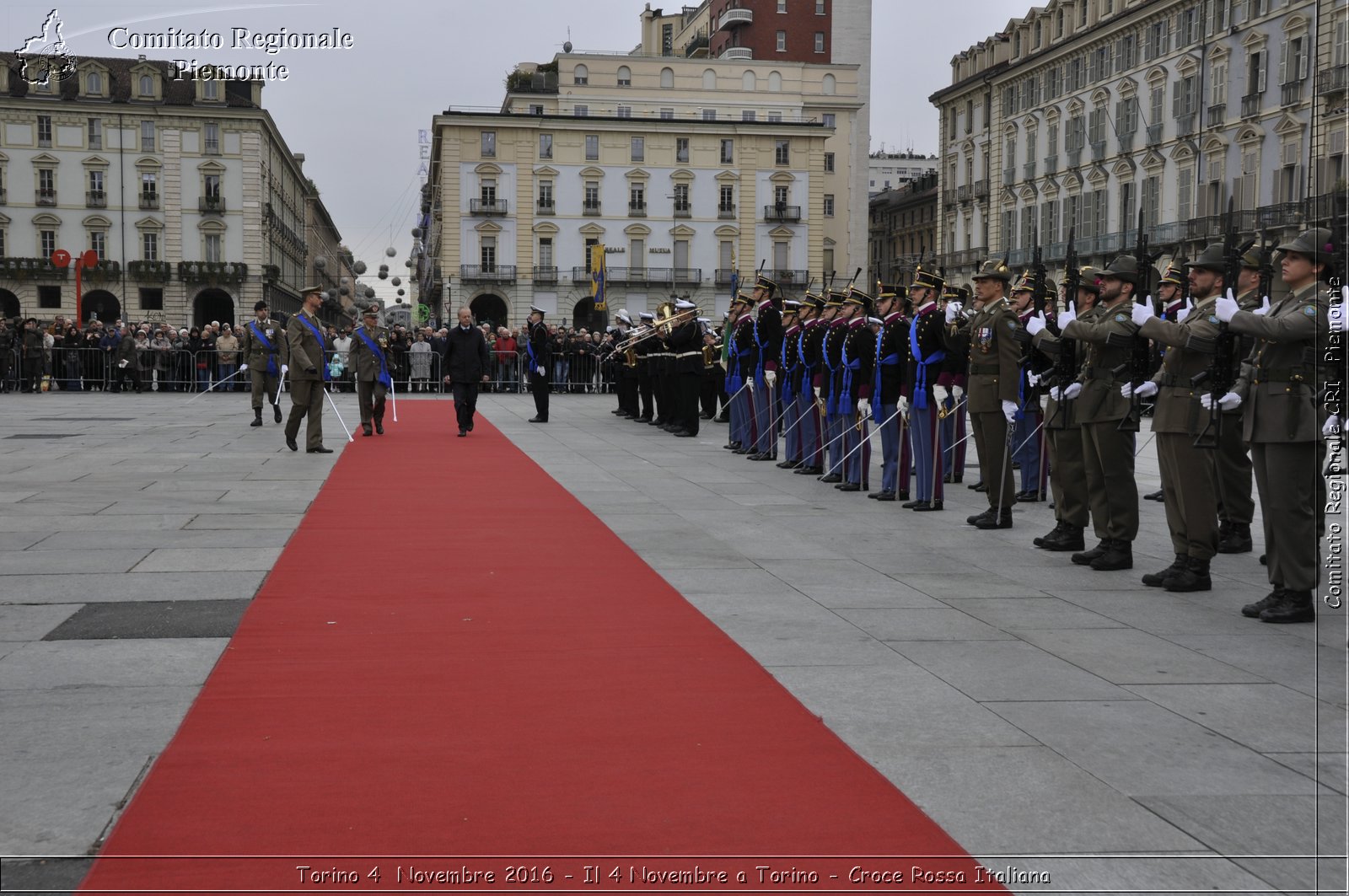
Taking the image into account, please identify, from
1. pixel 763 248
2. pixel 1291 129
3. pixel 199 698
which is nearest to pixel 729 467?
pixel 199 698

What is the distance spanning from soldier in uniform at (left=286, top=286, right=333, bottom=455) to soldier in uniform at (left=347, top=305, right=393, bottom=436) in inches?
87.8

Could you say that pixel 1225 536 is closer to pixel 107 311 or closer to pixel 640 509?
pixel 640 509

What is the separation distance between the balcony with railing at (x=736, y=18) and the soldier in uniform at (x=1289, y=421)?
93.5 metres

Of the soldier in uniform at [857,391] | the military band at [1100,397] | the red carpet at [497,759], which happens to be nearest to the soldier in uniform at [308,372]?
the military band at [1100,397]

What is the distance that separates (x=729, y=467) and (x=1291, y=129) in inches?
1428

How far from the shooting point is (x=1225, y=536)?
9.93 m

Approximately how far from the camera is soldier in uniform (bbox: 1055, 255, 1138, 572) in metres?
8.90

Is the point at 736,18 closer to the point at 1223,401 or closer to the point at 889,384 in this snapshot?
the point at 889,384

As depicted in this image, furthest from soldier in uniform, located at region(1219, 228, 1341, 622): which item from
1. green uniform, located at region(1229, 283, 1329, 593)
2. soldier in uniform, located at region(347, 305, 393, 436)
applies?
soldier in uniform, located at region(347, 305, 393, 436)

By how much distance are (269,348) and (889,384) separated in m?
11.1

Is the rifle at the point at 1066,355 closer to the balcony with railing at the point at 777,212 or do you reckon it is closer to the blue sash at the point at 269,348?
the blue sash at the point at 269,348

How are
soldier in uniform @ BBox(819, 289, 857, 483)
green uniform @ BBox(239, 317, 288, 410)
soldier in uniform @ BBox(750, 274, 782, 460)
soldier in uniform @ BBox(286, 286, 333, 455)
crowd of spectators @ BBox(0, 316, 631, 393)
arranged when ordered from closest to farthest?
soldier in uniform @ BBox(819, 289, 857, 483) < soldier in uniform @ BBox(750, 274, 782, 460) < soldier in uniform @ BBox(286, 286, 333, 455) < green uniform @ BBox(239, 317, 288, 410) < crowd of spectators @ BBox(0, 316, 631, 393)

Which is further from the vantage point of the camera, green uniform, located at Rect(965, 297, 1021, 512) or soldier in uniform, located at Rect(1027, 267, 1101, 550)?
green uniform, located at Rect(965, 297, 1021, 512)

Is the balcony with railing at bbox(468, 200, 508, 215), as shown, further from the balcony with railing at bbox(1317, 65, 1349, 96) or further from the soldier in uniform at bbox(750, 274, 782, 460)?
the soldier in uniform at bbox(750, 274, 782, 460)
